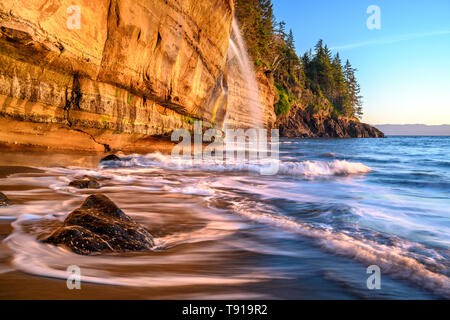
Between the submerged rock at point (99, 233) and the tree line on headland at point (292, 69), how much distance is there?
2557 centimetres

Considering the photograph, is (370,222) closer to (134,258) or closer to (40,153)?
(134,258)

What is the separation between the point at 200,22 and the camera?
10.7m

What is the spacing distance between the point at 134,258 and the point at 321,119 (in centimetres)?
6264

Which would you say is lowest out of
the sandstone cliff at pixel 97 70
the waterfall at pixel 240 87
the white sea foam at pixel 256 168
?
the white sea foam at pixel 256 168

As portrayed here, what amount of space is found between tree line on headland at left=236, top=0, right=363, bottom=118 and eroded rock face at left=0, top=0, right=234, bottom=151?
1826 cm

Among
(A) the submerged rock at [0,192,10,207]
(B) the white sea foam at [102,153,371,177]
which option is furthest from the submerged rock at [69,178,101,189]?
(B) the white sea foam at [102,153,371,177]

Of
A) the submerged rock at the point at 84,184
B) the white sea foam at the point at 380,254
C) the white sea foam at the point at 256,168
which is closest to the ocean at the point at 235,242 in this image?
the white sea foam at the point at 380,254

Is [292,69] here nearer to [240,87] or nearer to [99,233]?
[240,87]

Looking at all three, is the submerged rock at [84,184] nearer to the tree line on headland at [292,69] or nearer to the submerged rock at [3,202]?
the submerged rock at [3,202]

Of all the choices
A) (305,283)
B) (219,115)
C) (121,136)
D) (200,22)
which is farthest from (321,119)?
(305,283)

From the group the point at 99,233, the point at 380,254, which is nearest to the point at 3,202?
the point at 99,233

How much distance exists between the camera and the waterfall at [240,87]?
2023 centimetres

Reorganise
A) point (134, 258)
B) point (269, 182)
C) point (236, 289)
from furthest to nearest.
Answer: point (269, 182), point (134, 258), point (236, 289)
